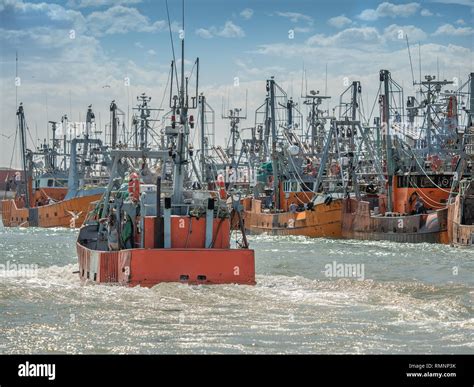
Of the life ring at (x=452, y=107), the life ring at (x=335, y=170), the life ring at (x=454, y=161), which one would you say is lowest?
the life ring at (x=335, y=170)

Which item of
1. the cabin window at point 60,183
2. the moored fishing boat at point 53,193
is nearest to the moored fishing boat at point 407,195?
the moored fishing boat at point 53,193

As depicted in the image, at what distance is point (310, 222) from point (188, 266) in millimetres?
35926

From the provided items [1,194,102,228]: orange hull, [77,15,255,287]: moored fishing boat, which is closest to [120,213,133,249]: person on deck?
[77,15,255,287]: moored fishing boat

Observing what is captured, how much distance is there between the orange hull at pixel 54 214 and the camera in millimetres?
73562

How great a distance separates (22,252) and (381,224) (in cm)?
1875

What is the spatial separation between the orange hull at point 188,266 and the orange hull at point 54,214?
148ft

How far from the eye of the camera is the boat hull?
5172 cm

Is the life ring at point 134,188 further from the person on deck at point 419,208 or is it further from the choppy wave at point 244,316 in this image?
the person on deck at point 419,208

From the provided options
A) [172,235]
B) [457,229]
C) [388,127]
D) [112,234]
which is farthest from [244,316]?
[388,127]

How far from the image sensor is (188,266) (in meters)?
24.8

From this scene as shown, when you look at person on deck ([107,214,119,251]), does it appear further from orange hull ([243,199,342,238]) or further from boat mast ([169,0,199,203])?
orange hull ([243,199,342,238])
